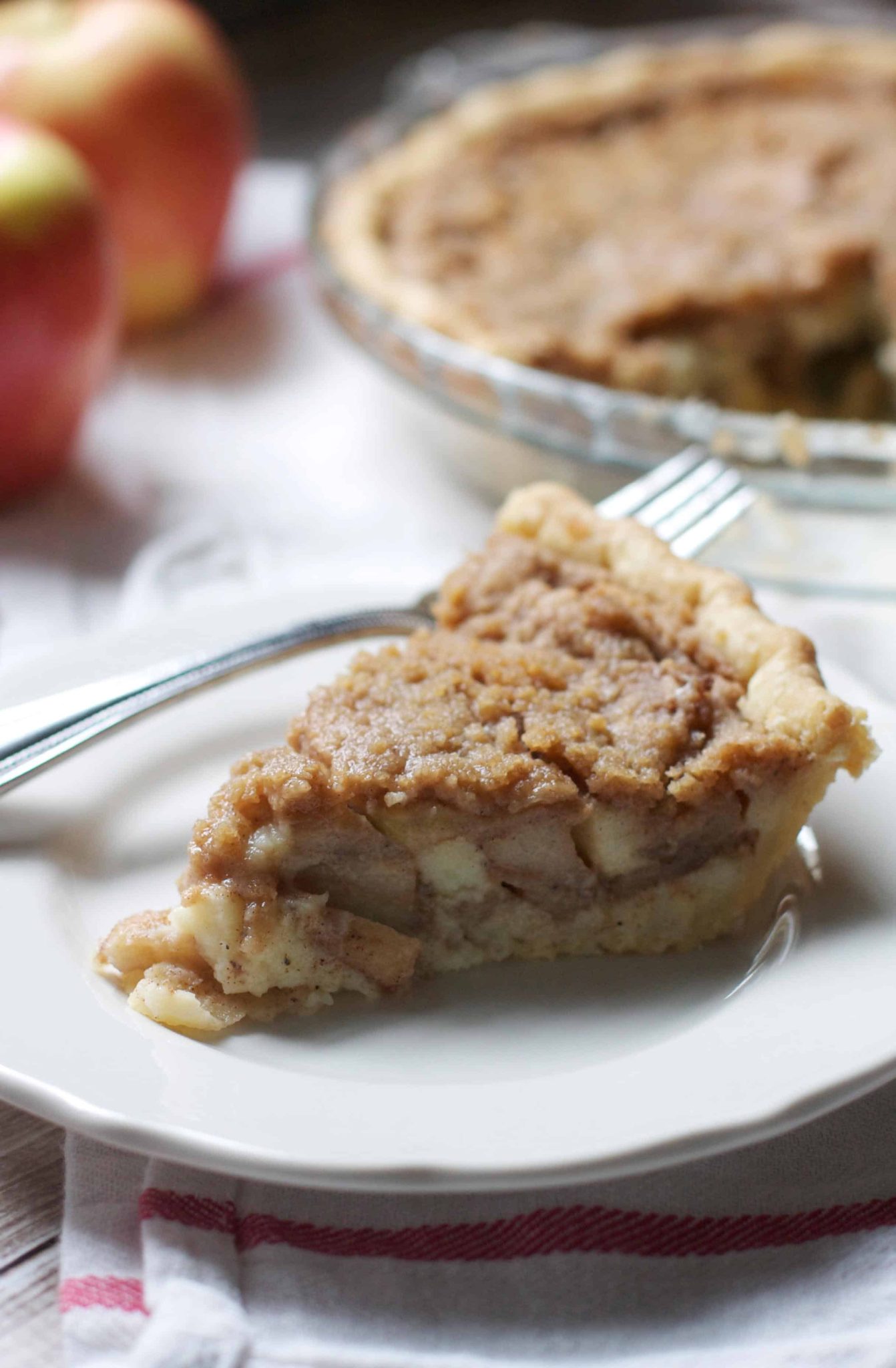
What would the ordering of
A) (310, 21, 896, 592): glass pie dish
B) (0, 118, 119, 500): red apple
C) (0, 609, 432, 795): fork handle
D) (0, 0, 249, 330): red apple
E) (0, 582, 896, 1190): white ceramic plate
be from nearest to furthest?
1. (0, 582, 896, 1190): white ceramic plate
2. (0, 609, 432, 795): fork handle
3. (310, 21, 896, 592): glass pie dish
4. (0, 118, 119, 500): red apple
5. (0, 0, 249, 330): red apple

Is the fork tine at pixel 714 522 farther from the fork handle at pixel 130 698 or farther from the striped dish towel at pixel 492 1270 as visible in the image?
the striped dish towel at pixel 492 1270

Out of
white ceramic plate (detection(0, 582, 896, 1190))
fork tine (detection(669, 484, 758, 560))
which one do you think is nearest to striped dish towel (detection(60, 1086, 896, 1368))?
white ceramic plate (detection(0, 582, 896, 1190))

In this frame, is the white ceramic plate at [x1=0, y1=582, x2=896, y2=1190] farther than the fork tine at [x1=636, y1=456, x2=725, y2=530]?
No

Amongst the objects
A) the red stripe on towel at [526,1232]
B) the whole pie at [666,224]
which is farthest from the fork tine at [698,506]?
the red stripe on towel at [526,1232]

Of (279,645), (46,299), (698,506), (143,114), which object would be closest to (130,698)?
(279,645)

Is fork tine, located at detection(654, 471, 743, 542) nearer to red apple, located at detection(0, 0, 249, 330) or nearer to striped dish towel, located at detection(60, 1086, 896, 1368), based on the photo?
striped dish towel, located at detection(60, 1086, 896, 1368)

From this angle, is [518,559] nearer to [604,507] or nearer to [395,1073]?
[604,507]

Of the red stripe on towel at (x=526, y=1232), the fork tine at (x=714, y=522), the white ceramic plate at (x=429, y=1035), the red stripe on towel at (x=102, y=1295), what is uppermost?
the fork tine at (x=714, y=522)

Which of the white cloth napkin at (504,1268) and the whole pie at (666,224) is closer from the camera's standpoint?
the white cloth napkin at (504,1268)
